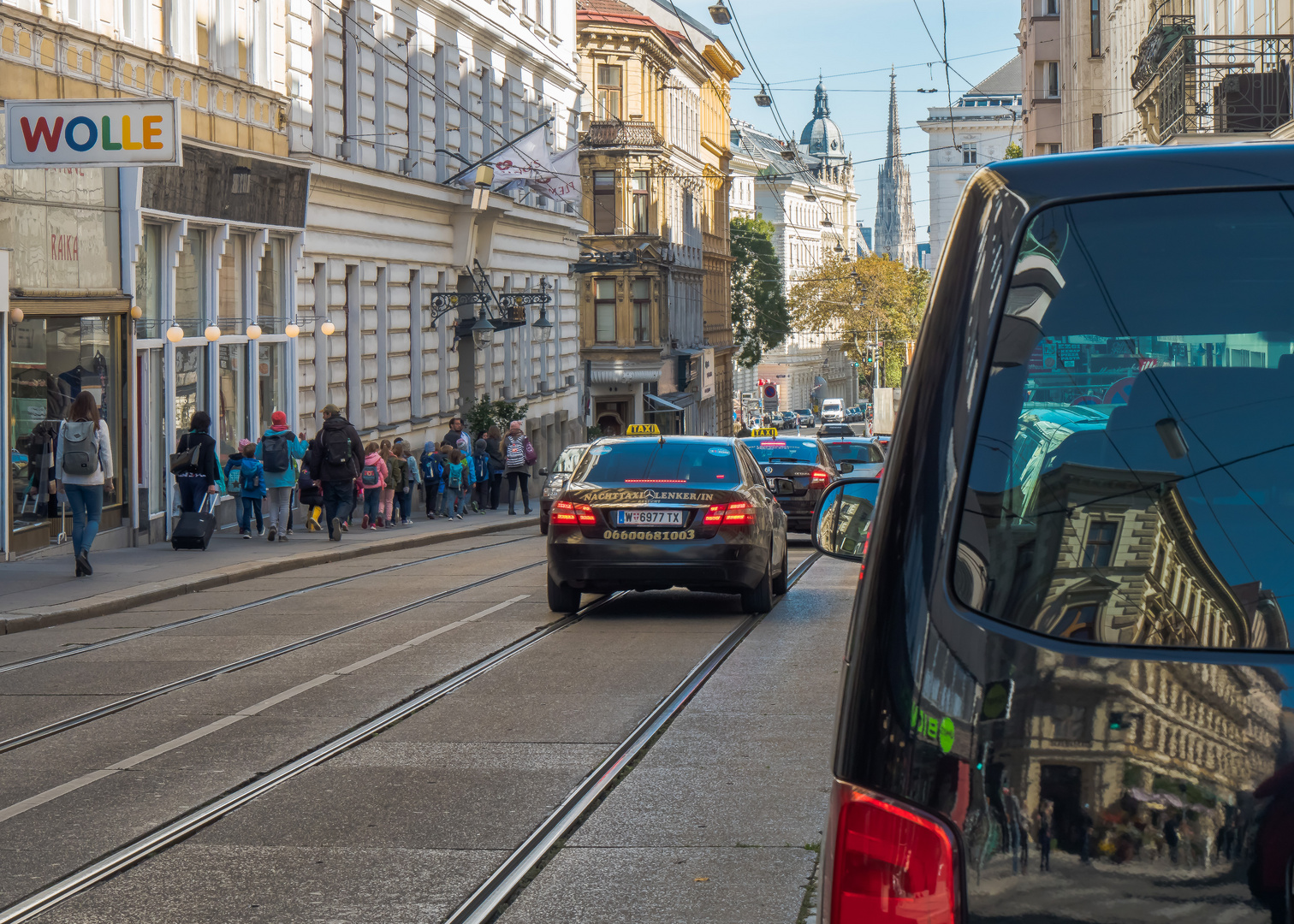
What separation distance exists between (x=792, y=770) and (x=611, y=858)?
5.41 feet

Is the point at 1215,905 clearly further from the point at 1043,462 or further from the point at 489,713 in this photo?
the point at 489,713

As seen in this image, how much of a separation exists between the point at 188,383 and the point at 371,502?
3.68m

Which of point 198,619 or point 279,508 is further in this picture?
point 279,508

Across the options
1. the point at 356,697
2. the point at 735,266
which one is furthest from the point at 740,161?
the point at 356,697

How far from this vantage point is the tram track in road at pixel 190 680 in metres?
8.54

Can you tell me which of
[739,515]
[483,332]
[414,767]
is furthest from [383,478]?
[414,767]

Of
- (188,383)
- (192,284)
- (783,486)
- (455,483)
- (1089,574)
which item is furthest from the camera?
(455,483)

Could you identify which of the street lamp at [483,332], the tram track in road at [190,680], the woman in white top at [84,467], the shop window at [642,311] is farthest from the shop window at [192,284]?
the shop window at [642,311]

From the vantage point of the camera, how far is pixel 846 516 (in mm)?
4262

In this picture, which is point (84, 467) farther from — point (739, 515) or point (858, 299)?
point (858, 299)

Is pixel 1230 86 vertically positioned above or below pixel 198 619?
above

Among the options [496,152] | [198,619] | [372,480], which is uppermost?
[496,152]

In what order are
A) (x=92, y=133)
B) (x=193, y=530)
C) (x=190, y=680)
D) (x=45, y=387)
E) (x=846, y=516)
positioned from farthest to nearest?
(x=193, y=530)
(x=45, y=387)
(x=92, y=133)
(x=190, y=680)
(x=846, y=516)

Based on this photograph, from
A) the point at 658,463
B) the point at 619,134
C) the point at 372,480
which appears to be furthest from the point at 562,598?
the point at 619,134
